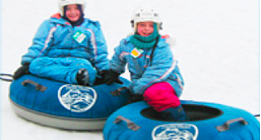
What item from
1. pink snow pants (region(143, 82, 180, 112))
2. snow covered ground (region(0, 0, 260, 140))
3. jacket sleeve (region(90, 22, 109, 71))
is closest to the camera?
pink snow pants (region(143, 82, 180, 112))

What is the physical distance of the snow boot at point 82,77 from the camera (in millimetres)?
4559

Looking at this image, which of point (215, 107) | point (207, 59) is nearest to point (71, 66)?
point (215, 107)

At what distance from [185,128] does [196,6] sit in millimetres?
7527

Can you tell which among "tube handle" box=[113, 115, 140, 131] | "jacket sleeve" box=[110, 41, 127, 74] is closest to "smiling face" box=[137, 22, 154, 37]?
"jacket sleeve" box=[110, 41, 127, 74]

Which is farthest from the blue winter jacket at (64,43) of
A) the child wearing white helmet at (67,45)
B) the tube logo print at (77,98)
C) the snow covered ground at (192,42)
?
the snow covered ground at (192,42)

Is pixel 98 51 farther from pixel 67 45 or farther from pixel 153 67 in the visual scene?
pixel 153 67

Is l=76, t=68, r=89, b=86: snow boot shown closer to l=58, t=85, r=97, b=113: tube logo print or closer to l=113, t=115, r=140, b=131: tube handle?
l=58, t=85, r=97, b=113: tube logo print

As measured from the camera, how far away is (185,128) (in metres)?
3.52

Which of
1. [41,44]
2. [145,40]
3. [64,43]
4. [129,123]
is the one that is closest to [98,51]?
[64,43]

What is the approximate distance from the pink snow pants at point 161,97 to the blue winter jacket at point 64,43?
3.62ft

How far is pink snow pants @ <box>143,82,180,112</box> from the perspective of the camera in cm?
396

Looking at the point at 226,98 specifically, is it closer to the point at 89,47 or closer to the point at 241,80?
the point at 241,80

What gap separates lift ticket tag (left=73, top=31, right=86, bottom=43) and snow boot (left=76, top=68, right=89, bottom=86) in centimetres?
47

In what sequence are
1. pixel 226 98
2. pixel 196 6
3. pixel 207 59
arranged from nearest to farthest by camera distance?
pixel 226 98 < pixel 207 59 < pixel 196 6
